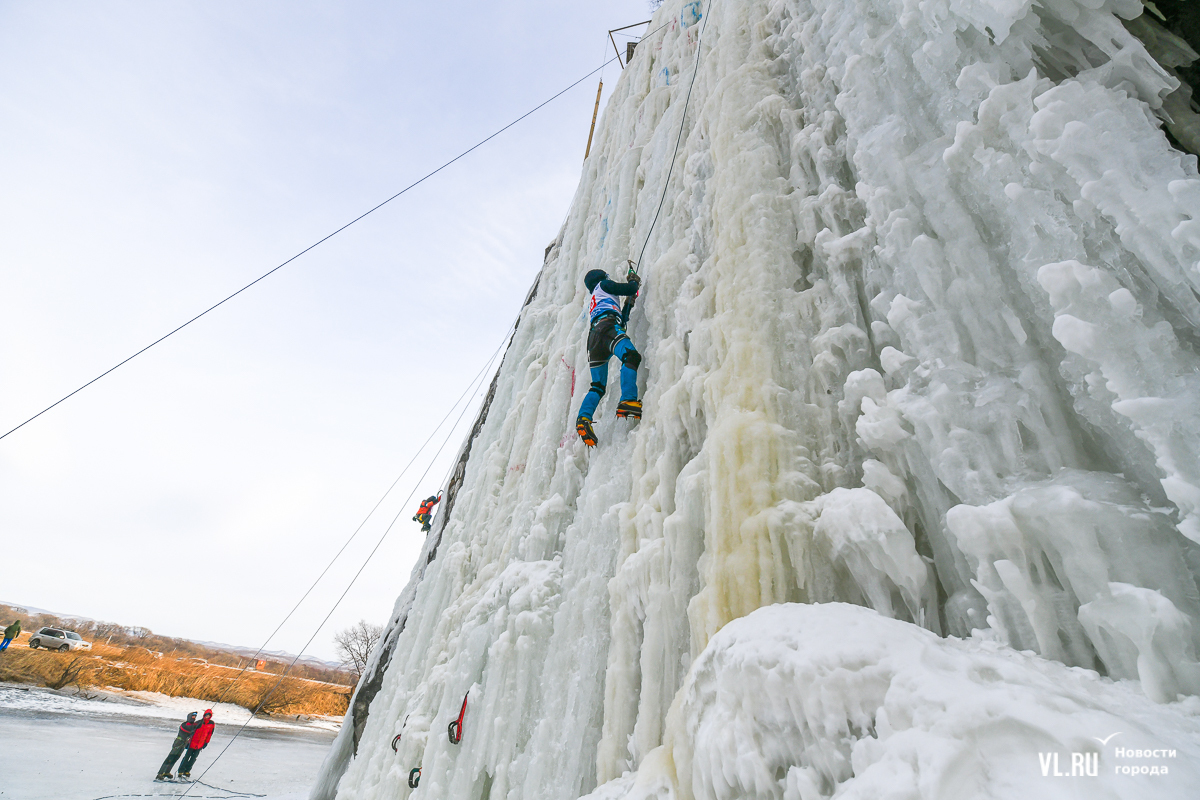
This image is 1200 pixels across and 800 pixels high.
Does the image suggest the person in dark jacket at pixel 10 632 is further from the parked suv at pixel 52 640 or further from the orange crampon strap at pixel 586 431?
the orange crampon strap at pixel 586 431

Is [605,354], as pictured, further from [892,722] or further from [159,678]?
[159,678]

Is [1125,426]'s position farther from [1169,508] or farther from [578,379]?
[578,379]

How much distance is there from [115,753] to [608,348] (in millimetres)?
11322

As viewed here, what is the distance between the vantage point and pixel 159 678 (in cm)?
1891

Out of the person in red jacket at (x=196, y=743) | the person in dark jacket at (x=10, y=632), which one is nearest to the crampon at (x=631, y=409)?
the person in red jacket at (x=196, y=743)

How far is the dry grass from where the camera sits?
1545cm

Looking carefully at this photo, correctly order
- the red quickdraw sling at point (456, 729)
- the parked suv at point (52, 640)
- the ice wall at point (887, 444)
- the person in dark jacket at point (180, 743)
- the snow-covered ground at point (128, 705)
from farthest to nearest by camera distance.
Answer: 1. the parked suv at point (52, 640)
2. the snow-covered ground at point (128, 705)
3. the person in dark jacket at point (180, 743)
4. the red quickdraw sling at point (456, 729)
5. the ice wall at point (887, 444)

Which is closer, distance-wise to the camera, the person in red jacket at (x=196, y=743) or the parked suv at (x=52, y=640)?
the person in red jacket at (x=196, y=743)

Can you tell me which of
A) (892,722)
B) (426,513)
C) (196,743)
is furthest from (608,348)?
(196,743)

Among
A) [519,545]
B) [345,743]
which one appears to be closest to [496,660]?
[519,545]

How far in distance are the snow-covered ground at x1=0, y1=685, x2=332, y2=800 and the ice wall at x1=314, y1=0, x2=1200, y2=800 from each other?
6.11 meters

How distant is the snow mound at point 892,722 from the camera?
33.7 inches

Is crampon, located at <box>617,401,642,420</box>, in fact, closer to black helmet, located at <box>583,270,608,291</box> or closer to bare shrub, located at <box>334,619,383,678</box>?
black helmet, located at <box>583,270,608,291</box>

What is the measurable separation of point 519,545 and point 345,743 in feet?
14.3
